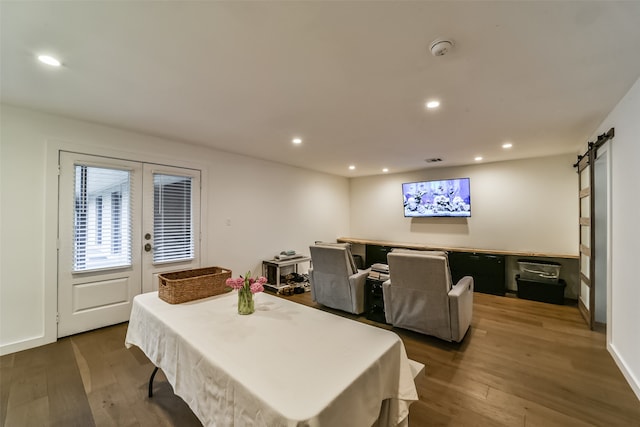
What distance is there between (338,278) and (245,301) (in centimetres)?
200

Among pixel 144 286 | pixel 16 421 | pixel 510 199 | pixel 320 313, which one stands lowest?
pixel 16 421

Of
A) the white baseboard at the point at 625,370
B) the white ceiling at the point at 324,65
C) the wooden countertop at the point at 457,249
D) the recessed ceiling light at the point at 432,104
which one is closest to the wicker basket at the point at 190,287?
the white ceiling at the point at 324,65

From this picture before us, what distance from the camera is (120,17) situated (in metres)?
1.40

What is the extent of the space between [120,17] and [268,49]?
0.78 meters

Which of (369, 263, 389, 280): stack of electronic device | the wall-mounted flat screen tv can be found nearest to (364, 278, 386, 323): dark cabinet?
(369, 263, 389, 280): stack of electronic device

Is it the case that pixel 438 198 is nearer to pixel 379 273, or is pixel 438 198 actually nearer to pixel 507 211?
pixel 507 211

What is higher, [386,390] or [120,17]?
[120,17]

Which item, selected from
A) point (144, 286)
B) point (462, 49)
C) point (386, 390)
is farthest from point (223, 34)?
point (144, 286)

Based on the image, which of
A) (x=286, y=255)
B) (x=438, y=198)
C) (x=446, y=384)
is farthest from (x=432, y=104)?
(x=286, y=255)

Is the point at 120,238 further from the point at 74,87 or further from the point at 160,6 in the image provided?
the point at 160,6

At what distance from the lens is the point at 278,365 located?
105cm

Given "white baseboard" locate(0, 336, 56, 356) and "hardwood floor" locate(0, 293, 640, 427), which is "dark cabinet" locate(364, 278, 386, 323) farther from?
"white baseboard" locate(0, 336, 56, 356)

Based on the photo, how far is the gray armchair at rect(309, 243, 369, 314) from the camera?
3.37 metres

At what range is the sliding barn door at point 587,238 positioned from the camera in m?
3.05
